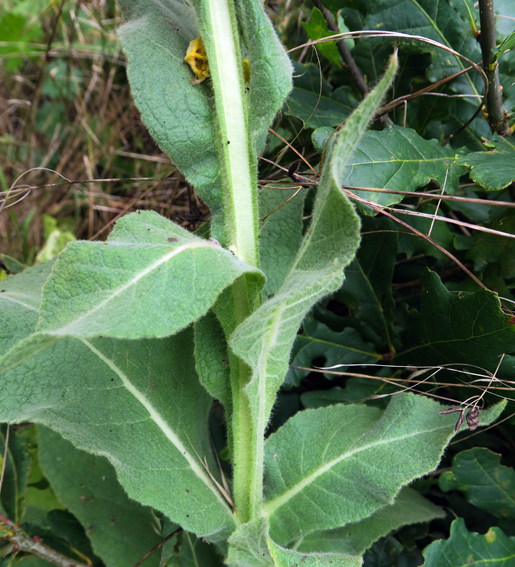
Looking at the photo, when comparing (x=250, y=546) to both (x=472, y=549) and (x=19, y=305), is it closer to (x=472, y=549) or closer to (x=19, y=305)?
(x=472, y=549)

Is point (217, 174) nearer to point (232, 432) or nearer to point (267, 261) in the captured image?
point (267, 261)

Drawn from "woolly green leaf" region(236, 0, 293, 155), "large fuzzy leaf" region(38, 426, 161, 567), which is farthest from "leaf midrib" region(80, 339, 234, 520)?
"woolly green leaf" region(236, 0, 293, 155)

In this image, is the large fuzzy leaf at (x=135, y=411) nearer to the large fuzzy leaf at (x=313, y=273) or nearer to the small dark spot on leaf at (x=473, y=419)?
the large fuzzy leaf at (x=313, y=273)

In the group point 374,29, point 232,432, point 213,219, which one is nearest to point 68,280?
point 213,219

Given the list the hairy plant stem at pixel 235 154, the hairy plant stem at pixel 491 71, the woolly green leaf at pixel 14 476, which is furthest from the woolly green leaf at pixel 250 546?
the hairy plant stem at pixel 491 71

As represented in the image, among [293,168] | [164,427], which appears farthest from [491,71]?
[164,427]

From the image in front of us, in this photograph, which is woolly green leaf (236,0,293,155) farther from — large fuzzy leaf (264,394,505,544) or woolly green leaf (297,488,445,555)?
woolly green leaf (297,488,445,555)

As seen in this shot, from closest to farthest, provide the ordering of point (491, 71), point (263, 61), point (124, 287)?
point (124, 287), point (263, 61), point (491, 71)
